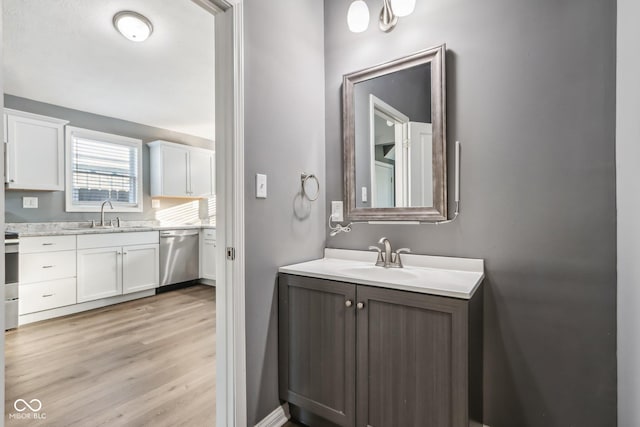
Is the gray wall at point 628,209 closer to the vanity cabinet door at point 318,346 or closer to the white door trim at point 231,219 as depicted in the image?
the vanity cabinet door at point 318,346

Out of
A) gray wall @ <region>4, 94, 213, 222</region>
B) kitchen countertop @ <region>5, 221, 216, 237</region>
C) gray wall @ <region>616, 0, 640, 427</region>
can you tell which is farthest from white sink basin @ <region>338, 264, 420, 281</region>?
gray wall @ <region>4, 94, 213, 222</region>

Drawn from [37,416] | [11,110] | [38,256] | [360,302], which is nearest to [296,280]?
[360,302]

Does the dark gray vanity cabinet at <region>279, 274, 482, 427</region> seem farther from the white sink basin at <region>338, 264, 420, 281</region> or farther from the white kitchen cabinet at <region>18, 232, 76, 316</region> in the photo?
the white kitchen cabinet at <region>18, 232, 76, 316</region>

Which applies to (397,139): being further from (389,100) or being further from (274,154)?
(274,154)

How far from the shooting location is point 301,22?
1826 millimetres

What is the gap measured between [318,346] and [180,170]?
398 cm

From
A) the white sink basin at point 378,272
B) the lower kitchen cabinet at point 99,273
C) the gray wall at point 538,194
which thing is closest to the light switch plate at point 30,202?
the lower kitchen cabinet at point 99,273

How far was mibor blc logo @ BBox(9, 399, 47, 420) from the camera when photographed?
1.63 metres

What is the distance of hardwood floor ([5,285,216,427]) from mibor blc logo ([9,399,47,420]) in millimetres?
11

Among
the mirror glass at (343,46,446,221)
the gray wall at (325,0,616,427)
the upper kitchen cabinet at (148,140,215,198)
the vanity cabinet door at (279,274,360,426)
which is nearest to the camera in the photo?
the gray wall at (325,0,616,427)

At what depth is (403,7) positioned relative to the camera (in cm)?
158

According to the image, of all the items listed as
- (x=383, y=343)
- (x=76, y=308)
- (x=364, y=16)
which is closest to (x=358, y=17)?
(x=364, y=16)

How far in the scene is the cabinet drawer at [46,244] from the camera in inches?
116

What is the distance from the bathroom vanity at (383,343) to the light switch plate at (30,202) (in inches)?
139
